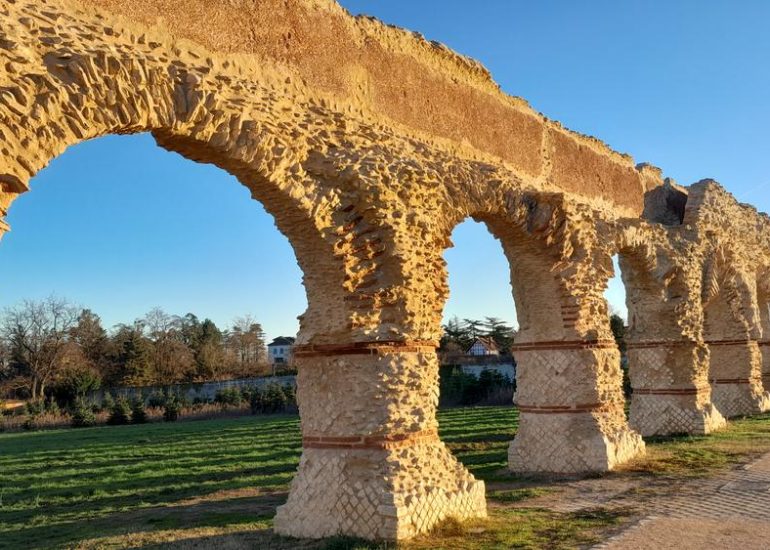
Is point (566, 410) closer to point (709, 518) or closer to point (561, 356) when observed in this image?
point (561, 356)

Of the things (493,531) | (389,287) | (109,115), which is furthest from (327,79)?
(493,531)

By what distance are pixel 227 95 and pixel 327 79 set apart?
1.33 m

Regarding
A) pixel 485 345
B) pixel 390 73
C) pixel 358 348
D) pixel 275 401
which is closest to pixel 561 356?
pixel 358 348

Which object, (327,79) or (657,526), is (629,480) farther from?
(327,79)

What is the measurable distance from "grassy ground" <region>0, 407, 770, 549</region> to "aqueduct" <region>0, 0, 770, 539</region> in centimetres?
46

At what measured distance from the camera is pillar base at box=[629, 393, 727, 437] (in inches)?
453

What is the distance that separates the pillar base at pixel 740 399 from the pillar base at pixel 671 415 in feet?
10.5

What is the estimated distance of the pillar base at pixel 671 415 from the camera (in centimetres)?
1151

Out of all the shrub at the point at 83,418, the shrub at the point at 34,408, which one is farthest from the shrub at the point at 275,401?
the shrub at the point at 34,408

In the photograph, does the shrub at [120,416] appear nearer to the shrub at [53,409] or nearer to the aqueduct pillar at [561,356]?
the shrub at [53,409]

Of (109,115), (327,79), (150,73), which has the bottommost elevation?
(109,115)

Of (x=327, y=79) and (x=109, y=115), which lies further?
(x=327, y=79)

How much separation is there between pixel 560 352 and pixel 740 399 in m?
8.05

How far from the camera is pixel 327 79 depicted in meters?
6.22
